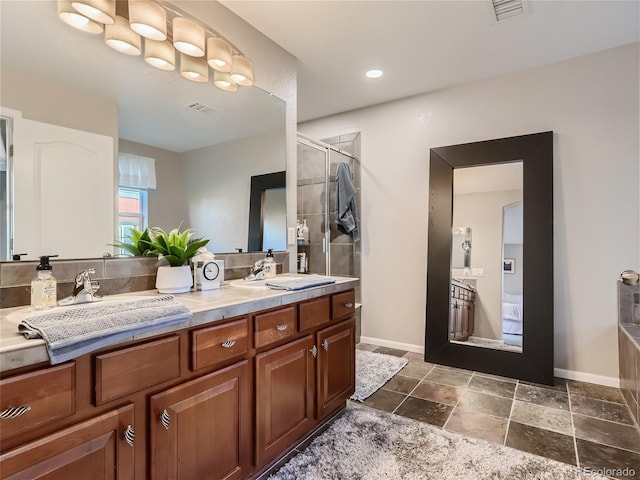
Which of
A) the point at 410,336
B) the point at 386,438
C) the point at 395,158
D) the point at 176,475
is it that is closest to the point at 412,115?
the point at 395,158

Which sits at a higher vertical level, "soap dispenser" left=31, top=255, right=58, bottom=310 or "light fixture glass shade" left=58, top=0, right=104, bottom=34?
"light fixture glass shade" left=58, top=0, right=104, bottom=34

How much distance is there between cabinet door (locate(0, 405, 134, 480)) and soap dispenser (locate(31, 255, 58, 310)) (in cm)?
49

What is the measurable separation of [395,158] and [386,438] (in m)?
2.55

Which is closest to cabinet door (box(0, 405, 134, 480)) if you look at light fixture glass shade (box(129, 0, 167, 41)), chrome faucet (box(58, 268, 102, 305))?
chrome faucet (box(58, 268, 102, 305))

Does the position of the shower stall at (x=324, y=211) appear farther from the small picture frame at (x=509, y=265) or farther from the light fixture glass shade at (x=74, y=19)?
the light fixture glass shade at (x=74, y=19)

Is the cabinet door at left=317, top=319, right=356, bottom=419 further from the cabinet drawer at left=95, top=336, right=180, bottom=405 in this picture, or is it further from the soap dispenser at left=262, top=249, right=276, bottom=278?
the cabinet drawer at left=95, top=336, right=180, bottom=405

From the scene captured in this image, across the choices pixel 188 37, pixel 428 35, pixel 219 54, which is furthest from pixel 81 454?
pixel 428 35

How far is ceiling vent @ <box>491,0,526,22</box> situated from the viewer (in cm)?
207

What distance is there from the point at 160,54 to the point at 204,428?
1760mm

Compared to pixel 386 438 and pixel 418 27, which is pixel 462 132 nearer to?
pixel 418 27

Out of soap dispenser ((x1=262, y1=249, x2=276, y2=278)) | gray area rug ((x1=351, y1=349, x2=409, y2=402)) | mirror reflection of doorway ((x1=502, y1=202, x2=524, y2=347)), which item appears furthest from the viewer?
mirror reflection of doorway ((x1=502, y1=202, x2=524, y2=347))

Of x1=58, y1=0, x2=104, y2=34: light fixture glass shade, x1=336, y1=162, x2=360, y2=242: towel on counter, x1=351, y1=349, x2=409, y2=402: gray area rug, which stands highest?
x1=58, y1=0, x2=104, y2=34: light fixture glass shade

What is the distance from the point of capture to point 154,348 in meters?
1.12

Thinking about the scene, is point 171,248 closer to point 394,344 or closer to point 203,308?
point 203,308
